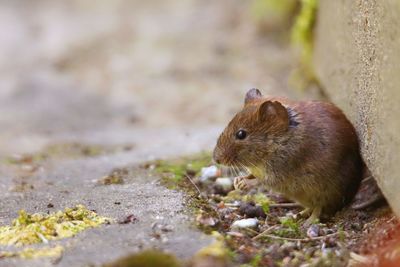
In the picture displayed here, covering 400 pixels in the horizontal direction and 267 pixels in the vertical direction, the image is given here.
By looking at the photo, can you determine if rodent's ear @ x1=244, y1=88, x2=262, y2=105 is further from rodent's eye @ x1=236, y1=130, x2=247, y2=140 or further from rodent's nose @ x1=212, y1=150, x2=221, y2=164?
rodent's nose @ x1=212, y1=150, x2=221, y2=164

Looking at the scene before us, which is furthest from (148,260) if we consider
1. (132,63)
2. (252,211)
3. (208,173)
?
(132,63)

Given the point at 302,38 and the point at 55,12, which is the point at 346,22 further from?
the point at 55,12

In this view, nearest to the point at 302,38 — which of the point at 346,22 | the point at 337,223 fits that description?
the point at 346,22

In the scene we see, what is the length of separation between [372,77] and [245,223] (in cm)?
129

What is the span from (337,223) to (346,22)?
179cm

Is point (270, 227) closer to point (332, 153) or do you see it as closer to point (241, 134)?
point (332, 153)

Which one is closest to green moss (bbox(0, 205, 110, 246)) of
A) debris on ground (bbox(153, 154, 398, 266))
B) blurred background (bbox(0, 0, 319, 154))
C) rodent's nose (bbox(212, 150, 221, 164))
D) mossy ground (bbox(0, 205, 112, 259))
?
mossy ground (bbox(0, 205, 112, 259))

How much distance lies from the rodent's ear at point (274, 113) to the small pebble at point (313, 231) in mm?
911

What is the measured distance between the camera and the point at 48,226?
4453 millimetres

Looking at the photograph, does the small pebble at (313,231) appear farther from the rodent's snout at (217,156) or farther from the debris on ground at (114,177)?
the debris on ground at (114,177)

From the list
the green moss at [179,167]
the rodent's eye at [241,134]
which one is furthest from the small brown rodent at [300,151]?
the green moss at [179,167]

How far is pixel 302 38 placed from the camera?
28.0 ft

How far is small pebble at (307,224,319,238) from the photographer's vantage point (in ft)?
15.1

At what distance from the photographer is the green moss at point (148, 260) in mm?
3627
